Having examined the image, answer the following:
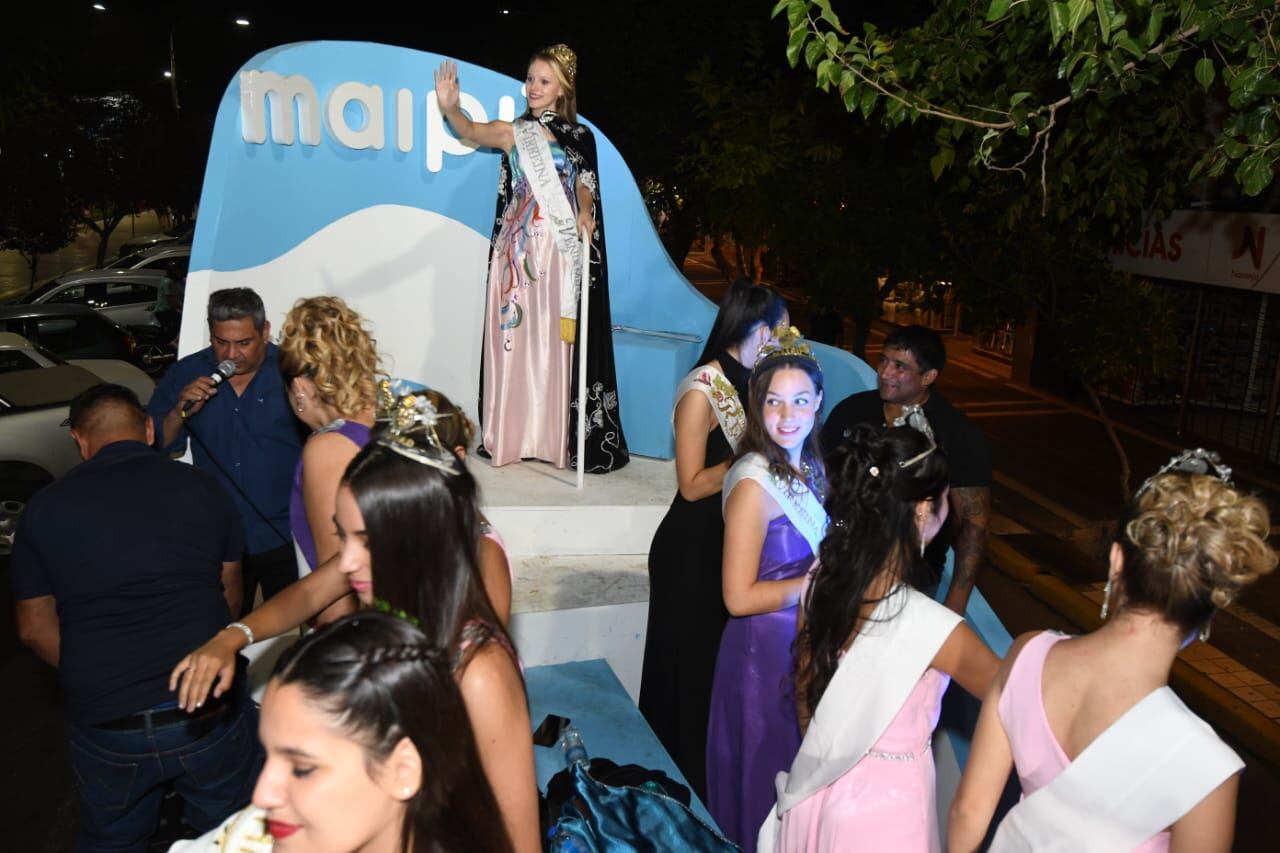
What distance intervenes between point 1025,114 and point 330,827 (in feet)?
11.3

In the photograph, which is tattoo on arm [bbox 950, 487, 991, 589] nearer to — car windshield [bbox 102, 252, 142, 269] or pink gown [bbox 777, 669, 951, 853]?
pink gown [bbox 777, 669, 951, 853]

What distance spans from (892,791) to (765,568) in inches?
41.0

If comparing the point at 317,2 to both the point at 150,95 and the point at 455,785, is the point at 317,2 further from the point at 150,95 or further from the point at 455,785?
the point at 455,785

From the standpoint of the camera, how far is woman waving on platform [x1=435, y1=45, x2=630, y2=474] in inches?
213

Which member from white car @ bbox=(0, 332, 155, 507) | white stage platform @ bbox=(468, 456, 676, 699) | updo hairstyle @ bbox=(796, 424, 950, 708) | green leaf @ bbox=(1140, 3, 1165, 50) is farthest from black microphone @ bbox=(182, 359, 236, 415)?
white car @ bbox=(0, 332, 155, 507)

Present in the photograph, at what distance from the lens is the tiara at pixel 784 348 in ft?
12.1

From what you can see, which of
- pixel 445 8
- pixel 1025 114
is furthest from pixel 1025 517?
pixel 445 8

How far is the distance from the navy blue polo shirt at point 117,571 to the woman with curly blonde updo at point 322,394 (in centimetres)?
34

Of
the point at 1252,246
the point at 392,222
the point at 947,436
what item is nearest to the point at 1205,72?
the point at 947,436

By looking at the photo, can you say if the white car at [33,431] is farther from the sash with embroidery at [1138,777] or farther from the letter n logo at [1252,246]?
the letter n logo at [1252,246]

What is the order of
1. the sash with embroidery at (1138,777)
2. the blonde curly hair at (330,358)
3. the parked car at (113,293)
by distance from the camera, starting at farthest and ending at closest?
the parked car at (113,293)
the blonde curly hair at (330,358)
the sash with embroidery at (1138,777)

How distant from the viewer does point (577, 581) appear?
5203 millimetres

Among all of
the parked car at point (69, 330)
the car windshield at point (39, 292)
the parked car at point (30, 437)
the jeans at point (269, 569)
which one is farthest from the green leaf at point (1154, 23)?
the car windshield at point (39, 292)

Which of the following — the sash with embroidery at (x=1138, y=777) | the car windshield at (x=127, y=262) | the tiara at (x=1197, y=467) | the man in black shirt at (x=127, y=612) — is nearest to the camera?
the sash with embroidery at (x=1138, y=777)
